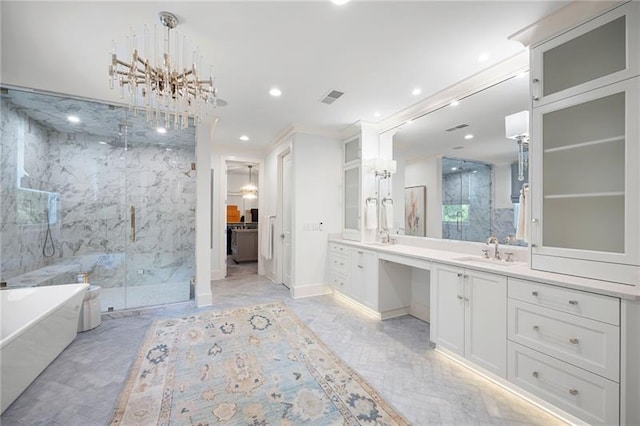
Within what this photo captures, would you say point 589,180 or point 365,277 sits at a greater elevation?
point 589,180

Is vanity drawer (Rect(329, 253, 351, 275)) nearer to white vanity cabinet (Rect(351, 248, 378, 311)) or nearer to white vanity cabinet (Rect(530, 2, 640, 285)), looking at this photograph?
white vanity cabinet (Rect(351, 248, 378, 311))

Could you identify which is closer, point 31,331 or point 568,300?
point 568,300

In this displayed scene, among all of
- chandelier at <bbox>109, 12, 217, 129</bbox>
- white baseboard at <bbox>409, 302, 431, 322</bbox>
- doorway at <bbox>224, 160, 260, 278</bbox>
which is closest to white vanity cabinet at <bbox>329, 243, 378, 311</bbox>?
white baseboard at <bbox>409, 302, 431, 322</bbox>

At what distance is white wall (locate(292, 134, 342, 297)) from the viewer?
13.9 feet

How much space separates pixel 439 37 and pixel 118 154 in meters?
4.79

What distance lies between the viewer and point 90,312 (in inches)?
119

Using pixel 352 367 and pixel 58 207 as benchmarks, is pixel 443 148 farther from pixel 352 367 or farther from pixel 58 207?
pixel 58 207

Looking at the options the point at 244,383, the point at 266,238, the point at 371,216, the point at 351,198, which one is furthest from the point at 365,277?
the point at 266,238

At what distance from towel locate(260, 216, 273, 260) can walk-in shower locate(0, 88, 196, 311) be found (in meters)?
1.54

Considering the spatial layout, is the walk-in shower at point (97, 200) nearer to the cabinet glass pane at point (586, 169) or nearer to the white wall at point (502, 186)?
the white wall at point (502, 186)

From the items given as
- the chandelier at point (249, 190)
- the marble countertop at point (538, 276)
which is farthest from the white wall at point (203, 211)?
the chandelier at point (249, 190)

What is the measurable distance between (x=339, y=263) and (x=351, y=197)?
1088 mm

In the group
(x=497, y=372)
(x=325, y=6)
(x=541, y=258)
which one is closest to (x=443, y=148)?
(x=541, y=258)

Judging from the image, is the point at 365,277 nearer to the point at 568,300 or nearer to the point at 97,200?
the point at 568,300
